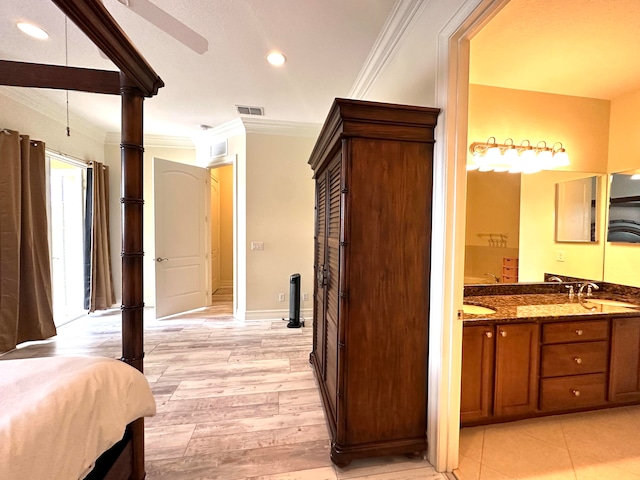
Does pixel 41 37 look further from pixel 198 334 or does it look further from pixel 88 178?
pixel 198 334

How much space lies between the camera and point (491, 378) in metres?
1.81

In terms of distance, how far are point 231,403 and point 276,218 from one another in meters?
2.47

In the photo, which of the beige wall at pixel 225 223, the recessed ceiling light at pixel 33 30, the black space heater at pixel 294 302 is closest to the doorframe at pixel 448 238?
the black space heater at pixel 294 302

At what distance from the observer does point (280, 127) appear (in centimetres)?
391

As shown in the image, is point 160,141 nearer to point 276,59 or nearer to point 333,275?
point 276,59

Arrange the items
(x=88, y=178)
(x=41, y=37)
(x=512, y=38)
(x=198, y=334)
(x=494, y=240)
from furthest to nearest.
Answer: (x=88, y=178), (x=198, y=334), (x=494, y=240), (x=41, y=37), (x=512, y=38)

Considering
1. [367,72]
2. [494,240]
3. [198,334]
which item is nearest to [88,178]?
[198,334]

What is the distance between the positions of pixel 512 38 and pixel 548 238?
1.73 m

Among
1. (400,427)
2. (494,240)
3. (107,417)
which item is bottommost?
(400,427)

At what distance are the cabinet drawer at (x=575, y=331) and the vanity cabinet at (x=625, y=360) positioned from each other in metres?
→ 0.09

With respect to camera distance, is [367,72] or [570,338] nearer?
[570,338]

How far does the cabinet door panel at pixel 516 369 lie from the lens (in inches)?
71.4

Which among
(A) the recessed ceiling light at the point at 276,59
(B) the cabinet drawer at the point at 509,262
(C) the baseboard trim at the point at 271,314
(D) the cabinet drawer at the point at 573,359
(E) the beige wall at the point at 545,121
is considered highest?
(A) the recessed ceiling light at the point at 276,59

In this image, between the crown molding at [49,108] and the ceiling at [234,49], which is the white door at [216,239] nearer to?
the crown molding at [49,108]
